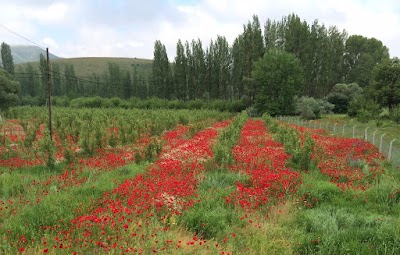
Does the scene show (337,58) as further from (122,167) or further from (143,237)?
(143,237)

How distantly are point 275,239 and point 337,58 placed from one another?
66.4 metres

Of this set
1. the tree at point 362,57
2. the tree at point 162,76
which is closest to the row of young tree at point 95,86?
the tree at point 162,76

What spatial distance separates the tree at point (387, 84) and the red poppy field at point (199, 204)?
34617 mm

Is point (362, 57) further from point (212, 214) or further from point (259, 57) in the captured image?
point (212, 214)

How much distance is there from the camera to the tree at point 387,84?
43.5 m

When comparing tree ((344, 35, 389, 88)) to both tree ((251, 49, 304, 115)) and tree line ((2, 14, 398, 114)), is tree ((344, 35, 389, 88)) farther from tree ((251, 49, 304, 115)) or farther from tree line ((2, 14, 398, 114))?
tree ((251, 49, 304, 115))

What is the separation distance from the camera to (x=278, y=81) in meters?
57.2

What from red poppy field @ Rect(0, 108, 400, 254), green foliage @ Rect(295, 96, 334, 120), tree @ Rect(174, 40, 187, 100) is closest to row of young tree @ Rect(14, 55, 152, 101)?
tree @ Rect(174, 40, 187, 100)

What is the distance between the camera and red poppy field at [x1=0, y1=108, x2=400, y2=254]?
19.3 ft

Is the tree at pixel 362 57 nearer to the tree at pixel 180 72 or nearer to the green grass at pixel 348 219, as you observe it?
the tree at pixel 180 72

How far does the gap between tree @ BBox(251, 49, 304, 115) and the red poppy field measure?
141 feet

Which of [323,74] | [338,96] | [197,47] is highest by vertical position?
[197,47]

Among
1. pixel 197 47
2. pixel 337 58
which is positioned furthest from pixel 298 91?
pixel 197 47

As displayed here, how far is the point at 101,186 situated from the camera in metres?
9.19
